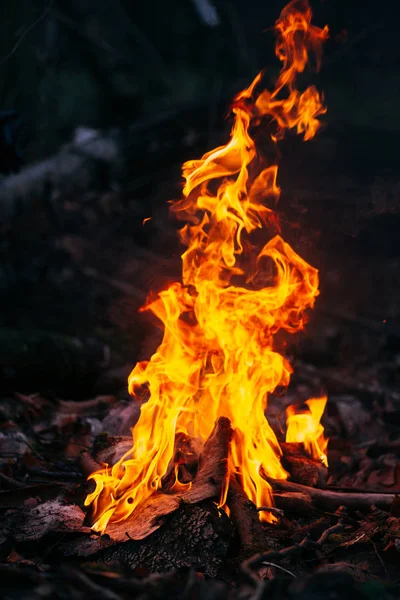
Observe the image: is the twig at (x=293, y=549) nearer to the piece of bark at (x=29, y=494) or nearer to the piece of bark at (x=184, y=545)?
the piece of bark at (x=184, y=545)

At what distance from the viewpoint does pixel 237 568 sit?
3551mm

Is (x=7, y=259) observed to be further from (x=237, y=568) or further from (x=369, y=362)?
(x=237, y=568)

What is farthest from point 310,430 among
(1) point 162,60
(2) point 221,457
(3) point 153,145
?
(1) point 162,60

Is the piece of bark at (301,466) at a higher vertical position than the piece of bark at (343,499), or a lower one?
higher

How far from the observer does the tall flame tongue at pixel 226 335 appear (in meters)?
4.40

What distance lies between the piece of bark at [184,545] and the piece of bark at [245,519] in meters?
0.13

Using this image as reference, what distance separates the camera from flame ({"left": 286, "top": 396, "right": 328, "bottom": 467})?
208 inches

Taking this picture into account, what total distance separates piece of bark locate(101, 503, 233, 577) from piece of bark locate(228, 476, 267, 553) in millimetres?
131

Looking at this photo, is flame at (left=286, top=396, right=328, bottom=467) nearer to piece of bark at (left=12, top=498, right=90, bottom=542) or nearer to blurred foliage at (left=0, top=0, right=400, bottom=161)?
piece of bark at (left=12, top=498, right=90, bottom=542)

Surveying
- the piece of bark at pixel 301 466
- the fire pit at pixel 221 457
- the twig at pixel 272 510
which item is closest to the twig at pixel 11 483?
the fire pit at pixel 221 457

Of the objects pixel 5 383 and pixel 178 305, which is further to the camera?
pixel 5 383

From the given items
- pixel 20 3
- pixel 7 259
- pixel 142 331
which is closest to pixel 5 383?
pixel 142 331

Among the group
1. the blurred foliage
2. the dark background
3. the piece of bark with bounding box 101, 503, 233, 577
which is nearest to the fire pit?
the piece of bark with bounding box 101, 503, 233, 577

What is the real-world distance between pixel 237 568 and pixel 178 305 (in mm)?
2229
